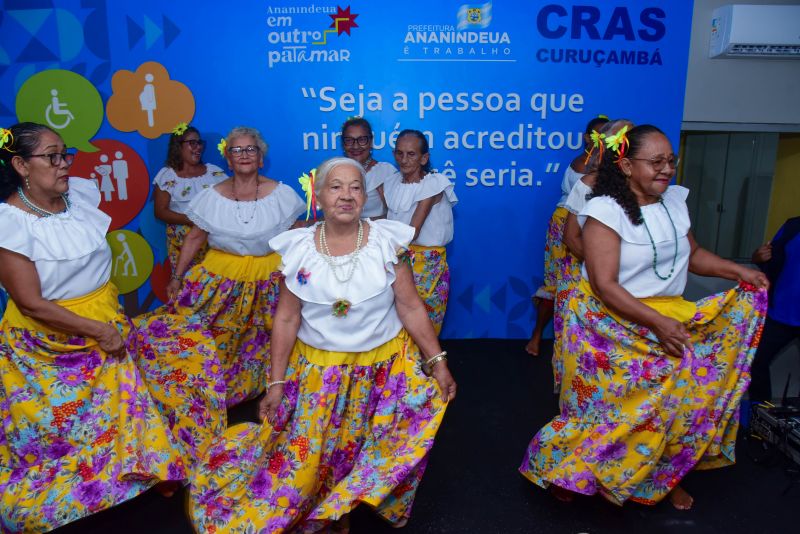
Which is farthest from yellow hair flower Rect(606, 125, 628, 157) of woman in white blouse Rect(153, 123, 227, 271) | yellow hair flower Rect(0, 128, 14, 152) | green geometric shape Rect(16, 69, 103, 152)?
green geometric shape Rect(16, 69, 103, 152)

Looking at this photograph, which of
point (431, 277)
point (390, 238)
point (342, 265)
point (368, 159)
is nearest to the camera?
point (342, 265)

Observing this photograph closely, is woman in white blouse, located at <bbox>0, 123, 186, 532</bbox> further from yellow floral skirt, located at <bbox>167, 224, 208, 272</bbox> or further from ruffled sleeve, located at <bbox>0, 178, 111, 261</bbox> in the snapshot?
yellow floral skirt, located at <bbox>167, 224, 208, 272</bbox>

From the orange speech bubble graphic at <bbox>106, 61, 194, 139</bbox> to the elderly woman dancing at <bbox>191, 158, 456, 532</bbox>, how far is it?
2939 mm

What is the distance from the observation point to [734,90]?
18.9 feet

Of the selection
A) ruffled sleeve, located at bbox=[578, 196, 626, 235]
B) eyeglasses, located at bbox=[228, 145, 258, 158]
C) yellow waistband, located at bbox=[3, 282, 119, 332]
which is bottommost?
yellow waistband, located at bbox=[3, 282, 119, 332]

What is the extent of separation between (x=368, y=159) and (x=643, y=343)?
266 cm

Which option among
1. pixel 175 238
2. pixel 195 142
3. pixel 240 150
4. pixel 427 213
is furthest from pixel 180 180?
pixel 427 213

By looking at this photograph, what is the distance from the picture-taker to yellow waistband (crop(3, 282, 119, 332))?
8.78 ft

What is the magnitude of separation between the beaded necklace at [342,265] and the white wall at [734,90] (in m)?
4.61

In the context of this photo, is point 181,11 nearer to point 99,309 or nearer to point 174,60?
point 174,60

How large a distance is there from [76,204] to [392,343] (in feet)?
5.48

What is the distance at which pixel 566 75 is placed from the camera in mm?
4934

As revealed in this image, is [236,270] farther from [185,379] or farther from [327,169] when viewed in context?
[327,169]

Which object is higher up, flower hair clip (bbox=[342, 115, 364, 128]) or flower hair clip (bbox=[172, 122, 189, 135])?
flower hair clip (bbox=[342, 115, 364, 128])
